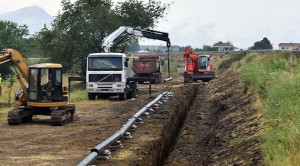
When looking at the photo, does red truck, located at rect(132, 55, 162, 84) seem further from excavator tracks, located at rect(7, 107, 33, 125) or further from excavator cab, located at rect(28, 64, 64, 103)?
excavator tracks, located at rect(7, 107, 33, 125)

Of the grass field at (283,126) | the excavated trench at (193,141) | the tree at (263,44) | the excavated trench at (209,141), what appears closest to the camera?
the grass field at (283,126)

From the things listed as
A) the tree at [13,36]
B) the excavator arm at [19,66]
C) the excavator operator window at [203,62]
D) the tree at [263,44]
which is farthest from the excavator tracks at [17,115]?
the tree at [263,44]

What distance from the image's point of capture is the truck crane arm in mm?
31533

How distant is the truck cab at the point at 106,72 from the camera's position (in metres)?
28.8

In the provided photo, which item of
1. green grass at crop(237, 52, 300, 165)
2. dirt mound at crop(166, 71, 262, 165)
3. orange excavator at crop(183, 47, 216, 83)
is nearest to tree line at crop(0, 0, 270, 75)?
orange excavator at crop(183, 47, 216, 83)

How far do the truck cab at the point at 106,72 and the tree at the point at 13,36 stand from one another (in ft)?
91.3

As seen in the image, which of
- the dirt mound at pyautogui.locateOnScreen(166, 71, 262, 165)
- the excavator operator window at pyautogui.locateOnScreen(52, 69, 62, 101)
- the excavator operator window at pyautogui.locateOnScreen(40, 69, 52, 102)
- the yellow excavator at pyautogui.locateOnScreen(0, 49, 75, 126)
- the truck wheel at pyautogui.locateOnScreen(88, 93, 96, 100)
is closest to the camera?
the dirt mound at pyautogui.locateOnScreen(166, 71, 262, 165)

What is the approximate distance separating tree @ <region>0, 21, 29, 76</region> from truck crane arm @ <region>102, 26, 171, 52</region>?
846 inches

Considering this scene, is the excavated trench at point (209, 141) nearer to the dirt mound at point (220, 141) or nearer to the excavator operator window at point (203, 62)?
the dirt mound at point (220, 141)

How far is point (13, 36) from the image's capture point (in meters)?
56.5

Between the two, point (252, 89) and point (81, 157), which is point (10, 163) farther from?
point (252, 89)

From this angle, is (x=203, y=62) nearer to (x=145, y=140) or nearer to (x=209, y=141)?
(x=209, y=141)

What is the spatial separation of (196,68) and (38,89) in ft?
93.3

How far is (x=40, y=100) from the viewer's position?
1864cm
